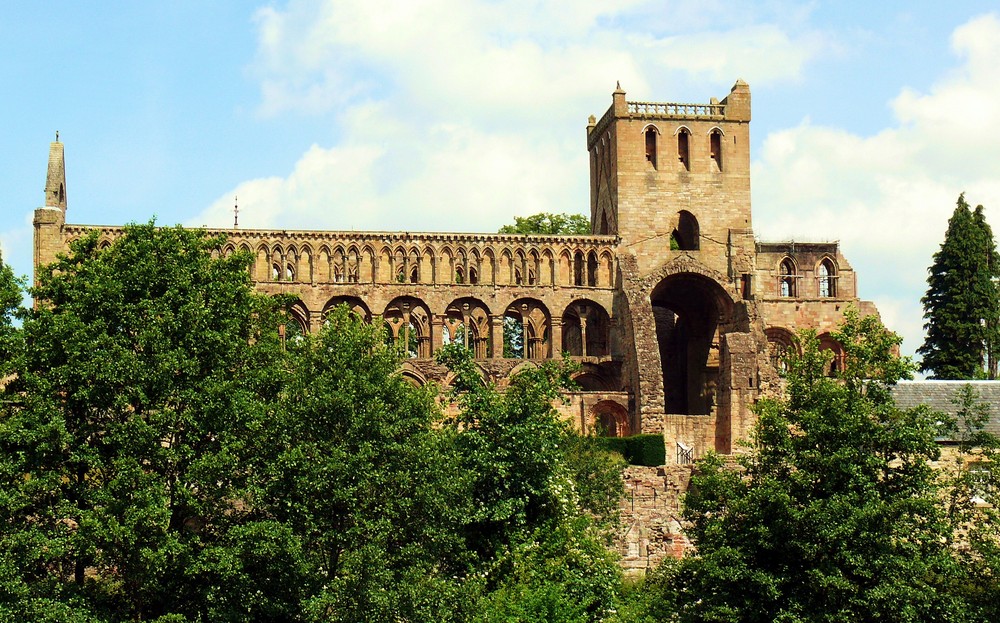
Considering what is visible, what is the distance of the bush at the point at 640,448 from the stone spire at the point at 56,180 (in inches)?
1007

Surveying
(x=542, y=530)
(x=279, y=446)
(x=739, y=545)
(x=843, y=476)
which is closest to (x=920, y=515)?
(x=843, y=476)

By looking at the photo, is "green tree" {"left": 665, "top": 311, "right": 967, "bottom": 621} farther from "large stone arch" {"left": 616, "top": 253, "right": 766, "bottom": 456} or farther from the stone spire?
the stone spire

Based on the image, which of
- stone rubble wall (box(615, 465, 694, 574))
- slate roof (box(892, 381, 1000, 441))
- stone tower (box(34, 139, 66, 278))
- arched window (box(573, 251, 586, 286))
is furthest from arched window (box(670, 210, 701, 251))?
stone tower (box(34, 139, 66, 278))

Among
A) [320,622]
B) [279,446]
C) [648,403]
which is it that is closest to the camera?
[320,622]

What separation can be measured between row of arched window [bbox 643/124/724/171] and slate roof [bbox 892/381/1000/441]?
1780 centimetres

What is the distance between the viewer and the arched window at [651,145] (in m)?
66.4

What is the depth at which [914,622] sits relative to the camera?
3294cm

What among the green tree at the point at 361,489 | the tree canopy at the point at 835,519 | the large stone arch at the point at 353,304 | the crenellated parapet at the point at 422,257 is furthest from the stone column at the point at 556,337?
the green tree at the point at 361,489

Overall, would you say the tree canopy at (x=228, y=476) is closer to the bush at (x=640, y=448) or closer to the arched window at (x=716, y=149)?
the bush at (x=640, y=448)

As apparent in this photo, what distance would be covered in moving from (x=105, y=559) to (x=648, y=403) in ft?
101

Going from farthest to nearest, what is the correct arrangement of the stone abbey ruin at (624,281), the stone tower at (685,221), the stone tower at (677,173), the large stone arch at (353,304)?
the stone tower at (677,173), the stone tower at (685,221), the large stone arch at (353,304), the stone abbey ruin at (624,281)

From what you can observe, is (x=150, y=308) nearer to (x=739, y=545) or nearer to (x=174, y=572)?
(x=174, y=572)

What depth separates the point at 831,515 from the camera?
3328 centimetres

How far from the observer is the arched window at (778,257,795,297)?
7431 cm
